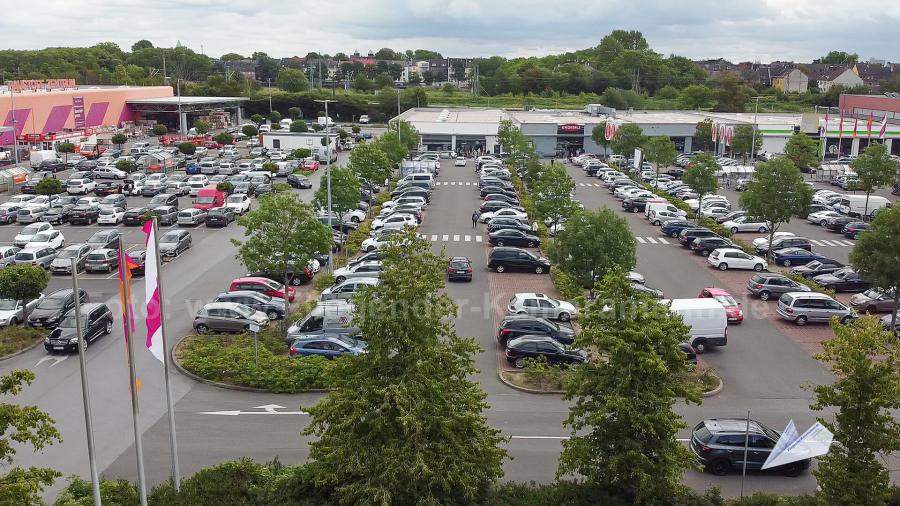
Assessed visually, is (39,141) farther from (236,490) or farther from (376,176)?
(236,490)

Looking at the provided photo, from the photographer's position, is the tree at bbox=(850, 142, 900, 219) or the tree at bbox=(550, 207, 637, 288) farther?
the tree at bbox=(850, 142, 900, 219)

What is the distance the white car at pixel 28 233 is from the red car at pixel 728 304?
92.1 ft

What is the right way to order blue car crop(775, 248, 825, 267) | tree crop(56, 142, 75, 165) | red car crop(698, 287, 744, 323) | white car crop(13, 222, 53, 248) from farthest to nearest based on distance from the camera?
tree crop(56, 142, 75, 165), blue car crop(775, 248, 825, 267), white car crop(13, 222, 53, 248), red car crop(698, 287, 744, 323)

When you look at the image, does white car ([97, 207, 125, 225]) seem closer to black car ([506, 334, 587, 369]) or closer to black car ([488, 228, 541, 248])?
black car ([488, 228, 541, 248])

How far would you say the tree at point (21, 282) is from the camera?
2214 centimetres

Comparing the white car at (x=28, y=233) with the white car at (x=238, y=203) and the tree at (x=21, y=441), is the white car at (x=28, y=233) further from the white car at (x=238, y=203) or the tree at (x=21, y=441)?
the tree at (x=21, y=441)

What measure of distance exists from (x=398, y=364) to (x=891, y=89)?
12077cm

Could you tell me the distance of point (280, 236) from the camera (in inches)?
915

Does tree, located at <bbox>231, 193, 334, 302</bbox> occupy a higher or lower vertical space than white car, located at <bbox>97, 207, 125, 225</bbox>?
higher

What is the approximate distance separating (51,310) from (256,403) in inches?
357

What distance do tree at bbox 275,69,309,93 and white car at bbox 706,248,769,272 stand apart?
94.9m

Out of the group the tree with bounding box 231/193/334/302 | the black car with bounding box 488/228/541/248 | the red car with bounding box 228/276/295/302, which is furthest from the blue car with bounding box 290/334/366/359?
the black car with bounding box 488/228/541/248

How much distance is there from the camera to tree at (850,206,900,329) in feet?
74.5

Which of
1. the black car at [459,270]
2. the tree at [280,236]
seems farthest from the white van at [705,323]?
the tree at [280,236]
